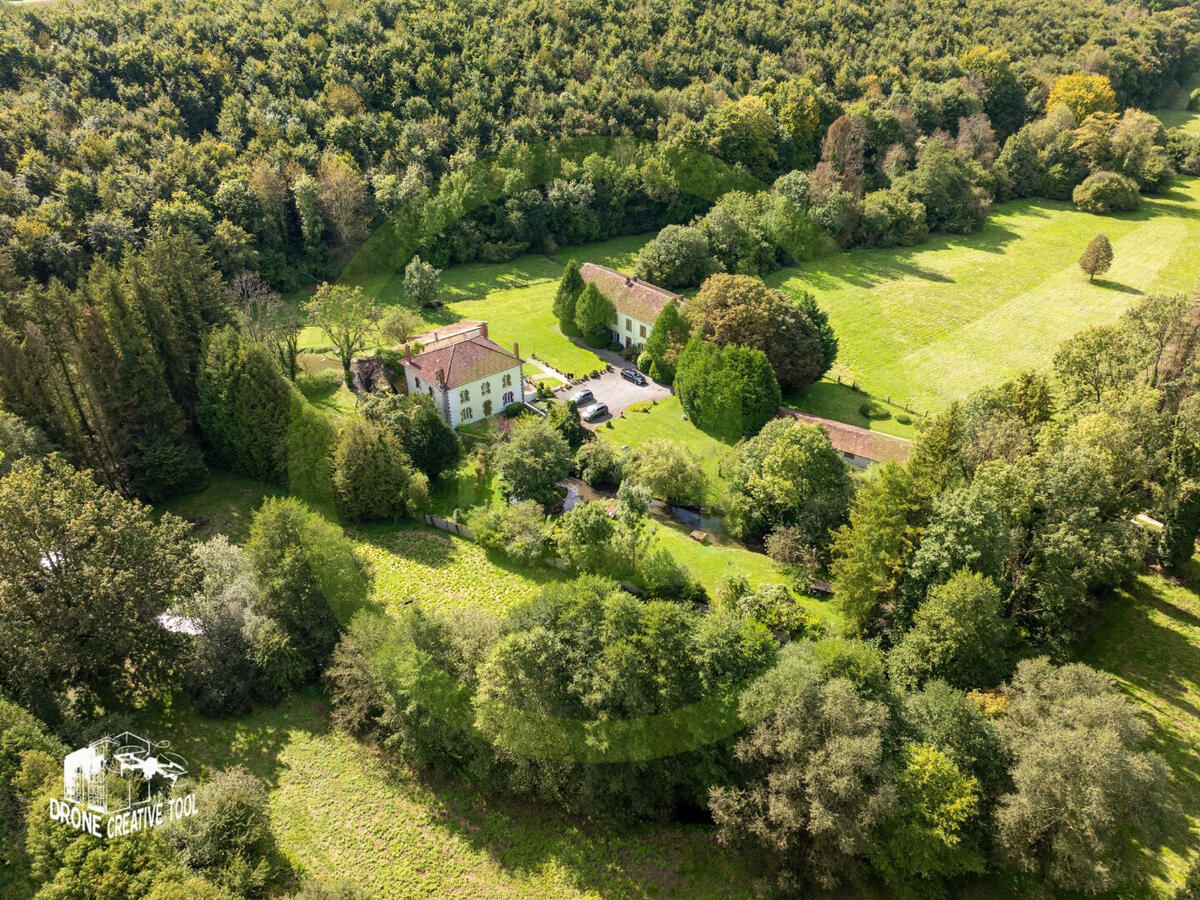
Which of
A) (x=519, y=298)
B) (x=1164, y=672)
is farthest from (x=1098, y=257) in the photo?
(x=519, y=298)

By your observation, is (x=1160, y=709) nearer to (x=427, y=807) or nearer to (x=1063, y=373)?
(x=1063, y=373)

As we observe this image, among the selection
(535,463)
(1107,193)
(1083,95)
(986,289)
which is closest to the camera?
(535,463)

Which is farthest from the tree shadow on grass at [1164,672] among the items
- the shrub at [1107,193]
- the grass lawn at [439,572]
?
the shrub at [1107,193]

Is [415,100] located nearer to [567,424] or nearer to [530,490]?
[567,424]

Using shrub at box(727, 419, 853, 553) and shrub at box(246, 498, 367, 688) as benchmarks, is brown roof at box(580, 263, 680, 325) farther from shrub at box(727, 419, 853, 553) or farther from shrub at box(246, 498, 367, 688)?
shrub at box(246, 498, 367, 688)

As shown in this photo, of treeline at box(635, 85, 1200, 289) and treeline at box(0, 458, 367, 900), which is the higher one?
treeline at box(635, 85, 1200, 289)

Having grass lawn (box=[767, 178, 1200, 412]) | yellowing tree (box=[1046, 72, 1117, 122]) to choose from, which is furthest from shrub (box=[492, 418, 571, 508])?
yellowing tree (box=[1046, 72, 1117, 122])
